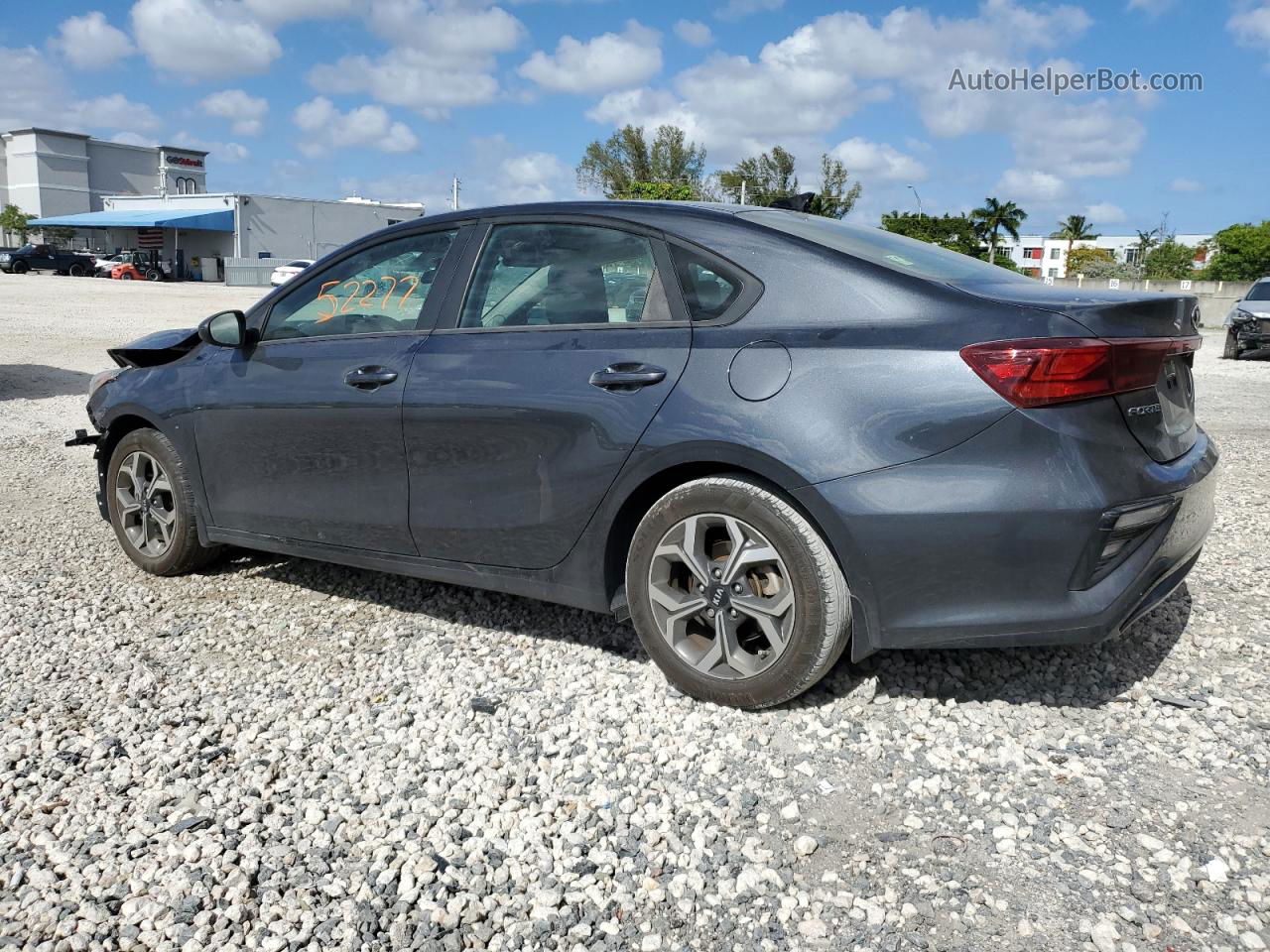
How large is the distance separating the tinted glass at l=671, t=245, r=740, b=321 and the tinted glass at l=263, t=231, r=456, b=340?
1081 millimetres

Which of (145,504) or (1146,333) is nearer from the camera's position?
(1146,333)

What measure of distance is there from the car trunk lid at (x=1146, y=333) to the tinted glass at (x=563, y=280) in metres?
1.06

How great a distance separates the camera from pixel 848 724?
341 centimetres

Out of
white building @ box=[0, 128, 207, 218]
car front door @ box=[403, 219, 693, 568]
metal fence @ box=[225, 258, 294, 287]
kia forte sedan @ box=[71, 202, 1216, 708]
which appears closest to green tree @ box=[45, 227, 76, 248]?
white building @ box=[0, 128, 207, 218]

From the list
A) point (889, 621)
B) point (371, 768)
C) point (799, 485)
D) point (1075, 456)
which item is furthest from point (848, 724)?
point (371, 768)

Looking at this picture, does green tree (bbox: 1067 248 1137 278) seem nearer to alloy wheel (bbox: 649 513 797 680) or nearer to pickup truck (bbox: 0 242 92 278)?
pickup truck (bbox: 0 242 92 278)

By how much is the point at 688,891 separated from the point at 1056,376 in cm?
166

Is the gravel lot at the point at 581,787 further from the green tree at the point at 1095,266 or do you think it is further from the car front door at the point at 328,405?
the green tree at the point at 1095,266

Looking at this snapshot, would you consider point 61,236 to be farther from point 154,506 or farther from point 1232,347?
point 154,506

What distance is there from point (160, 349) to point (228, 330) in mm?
610

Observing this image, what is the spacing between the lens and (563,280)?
3816mm

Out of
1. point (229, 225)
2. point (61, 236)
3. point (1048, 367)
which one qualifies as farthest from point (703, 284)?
point (61, 236)

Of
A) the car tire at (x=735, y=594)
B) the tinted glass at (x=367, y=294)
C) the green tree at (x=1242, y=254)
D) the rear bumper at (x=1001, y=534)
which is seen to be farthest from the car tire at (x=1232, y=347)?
the green tree at (x=1242, y=254)

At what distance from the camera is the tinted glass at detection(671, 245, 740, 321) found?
3.42 metres
